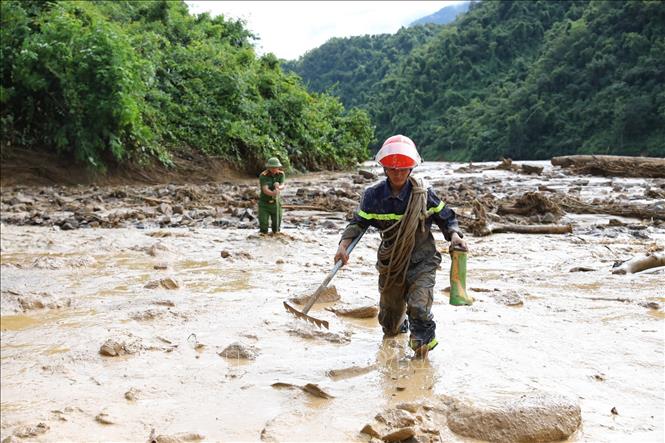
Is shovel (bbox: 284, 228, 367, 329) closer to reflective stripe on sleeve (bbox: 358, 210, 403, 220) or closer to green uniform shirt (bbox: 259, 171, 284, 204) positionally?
reflective stripe on sleeve (bbox: 358, 210, 403, 220)

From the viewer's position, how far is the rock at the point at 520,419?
281 centimetres

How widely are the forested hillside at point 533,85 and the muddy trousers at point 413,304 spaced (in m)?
39.5

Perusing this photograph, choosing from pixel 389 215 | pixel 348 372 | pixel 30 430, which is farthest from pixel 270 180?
pixel 30 430

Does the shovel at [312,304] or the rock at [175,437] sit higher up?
the shovel at [312,304]

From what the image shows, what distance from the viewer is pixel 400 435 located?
8.96ft

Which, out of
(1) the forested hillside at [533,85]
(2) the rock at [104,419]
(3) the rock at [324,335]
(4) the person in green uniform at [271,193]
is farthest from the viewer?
(1) the forested hillside at [533,85]

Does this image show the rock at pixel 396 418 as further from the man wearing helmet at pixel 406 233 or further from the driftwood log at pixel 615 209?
the driftwood log at pixel 615 209

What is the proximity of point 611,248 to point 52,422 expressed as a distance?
22.0ft

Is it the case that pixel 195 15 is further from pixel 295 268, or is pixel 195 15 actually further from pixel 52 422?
pixel 52 422

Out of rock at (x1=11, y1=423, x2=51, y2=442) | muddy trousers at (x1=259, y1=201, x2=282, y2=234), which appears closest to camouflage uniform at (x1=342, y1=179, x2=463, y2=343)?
rock at (x1=11, y1=423, x2=51, y2=442)

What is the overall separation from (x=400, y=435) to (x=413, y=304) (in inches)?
51.0

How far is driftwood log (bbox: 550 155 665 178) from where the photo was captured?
58.7 feet

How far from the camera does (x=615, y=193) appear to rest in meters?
14.1

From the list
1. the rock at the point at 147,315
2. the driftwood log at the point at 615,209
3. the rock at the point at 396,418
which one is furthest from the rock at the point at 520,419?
the driftwood log at the point at 615,209
